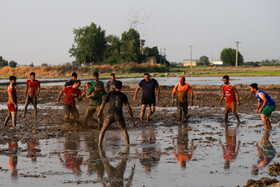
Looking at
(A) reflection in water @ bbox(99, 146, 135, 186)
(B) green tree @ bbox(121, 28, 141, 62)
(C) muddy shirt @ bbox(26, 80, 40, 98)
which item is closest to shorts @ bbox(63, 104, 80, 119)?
(C) muddy shirt @ bbox(26, 80, 40, 98)

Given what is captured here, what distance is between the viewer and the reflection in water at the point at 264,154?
882cm

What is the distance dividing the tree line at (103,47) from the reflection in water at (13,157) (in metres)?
103

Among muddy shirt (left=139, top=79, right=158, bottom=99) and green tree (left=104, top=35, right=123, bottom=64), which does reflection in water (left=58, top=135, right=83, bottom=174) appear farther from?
green tree (left=104, top=35, right=123, bottom=64)

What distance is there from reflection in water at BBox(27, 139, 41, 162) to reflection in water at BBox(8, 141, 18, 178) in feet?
1.09

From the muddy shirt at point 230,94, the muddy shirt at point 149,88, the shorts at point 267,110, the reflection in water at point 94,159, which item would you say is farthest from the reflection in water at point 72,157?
the muddy shirt at point 230,94

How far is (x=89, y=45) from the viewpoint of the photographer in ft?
387

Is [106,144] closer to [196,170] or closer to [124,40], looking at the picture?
[196,170]

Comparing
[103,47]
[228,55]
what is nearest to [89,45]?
[103,47]

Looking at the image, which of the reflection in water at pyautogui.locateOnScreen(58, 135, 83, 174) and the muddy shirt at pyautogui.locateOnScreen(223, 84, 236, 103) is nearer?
the reflection in water at pyautogui.locateOnScreen(58, 135, 83, 174)

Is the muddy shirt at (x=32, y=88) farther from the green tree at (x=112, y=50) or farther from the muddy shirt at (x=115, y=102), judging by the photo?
the green tree at (x=112, y=50)

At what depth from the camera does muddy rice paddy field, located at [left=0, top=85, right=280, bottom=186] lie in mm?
7922

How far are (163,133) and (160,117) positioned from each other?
15.2ft

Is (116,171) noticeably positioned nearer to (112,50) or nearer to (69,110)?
(69,110)

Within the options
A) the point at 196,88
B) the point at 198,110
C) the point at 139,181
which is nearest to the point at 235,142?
the point at 139,181
